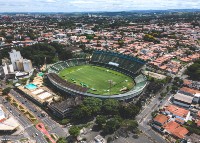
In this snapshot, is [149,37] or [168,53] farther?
[149,37]

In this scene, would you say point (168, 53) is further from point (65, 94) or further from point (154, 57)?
point (65, 94)

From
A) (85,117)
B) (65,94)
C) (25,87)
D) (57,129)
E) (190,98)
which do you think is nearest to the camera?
(57,129)

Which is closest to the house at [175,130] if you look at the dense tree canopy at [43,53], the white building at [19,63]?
the white building at [19,63]

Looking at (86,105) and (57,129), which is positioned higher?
(86,105)

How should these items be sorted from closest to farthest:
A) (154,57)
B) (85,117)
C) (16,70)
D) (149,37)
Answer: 1. (85,117)
2. (16,70)
3. (154,57)
4. (149,37)

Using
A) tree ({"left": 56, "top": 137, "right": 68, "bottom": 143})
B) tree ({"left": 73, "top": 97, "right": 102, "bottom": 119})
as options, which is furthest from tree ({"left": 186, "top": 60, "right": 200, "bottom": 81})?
tree ({"left": 56, "top": 137, "right": 68, "bottom": 143})

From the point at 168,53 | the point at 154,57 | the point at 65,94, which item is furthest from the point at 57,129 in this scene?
the point at 168,53

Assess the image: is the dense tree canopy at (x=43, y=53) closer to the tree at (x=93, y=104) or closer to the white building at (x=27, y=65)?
the white building at (x=27, y=65)
